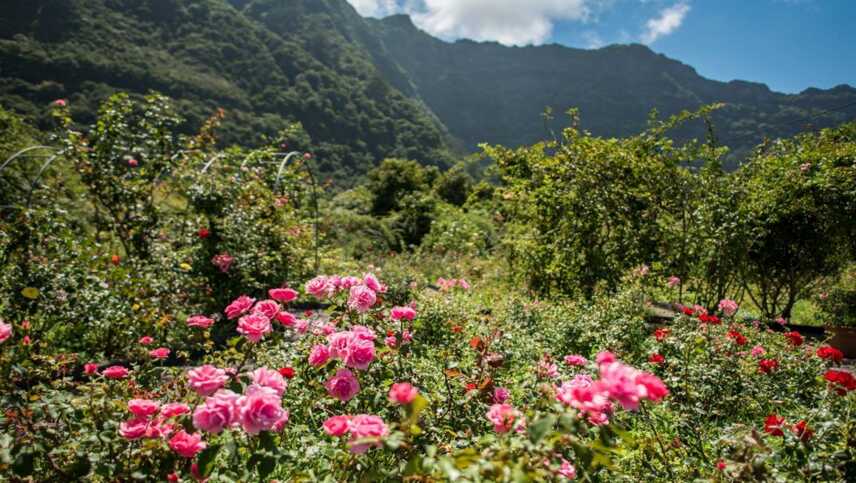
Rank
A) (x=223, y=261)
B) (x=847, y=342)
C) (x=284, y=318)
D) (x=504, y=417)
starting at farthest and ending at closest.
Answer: (x=847, y=342) → (x=223, y=261) → (x=284, y=318) → (x=504, y=417)

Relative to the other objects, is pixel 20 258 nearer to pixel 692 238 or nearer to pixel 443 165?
pixel 692 238

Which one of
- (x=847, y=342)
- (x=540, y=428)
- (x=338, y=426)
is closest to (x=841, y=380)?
(x=540, y=428)

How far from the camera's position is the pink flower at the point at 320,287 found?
1.85m

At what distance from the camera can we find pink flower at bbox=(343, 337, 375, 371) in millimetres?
1351

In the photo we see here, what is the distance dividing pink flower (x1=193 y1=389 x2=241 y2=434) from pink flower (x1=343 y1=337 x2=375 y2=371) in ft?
1.25

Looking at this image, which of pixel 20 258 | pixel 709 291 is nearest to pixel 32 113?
pixel 20 258

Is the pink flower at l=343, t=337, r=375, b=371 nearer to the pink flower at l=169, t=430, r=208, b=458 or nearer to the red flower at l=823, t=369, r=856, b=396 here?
the pink flower at l=169, t=430, r=208, b=458

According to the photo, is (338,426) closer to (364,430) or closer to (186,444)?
(364,430)

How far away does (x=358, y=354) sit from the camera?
135 cm

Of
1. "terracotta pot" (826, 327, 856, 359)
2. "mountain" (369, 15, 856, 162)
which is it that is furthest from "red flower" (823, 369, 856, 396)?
"mountain" (369, 15, 856, 162)

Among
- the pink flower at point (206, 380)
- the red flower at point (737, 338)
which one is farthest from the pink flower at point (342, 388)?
the red flower at point (737, 338)

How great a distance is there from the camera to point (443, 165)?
146 feet

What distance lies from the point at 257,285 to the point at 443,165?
4136cm

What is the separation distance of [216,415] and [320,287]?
87 cm
